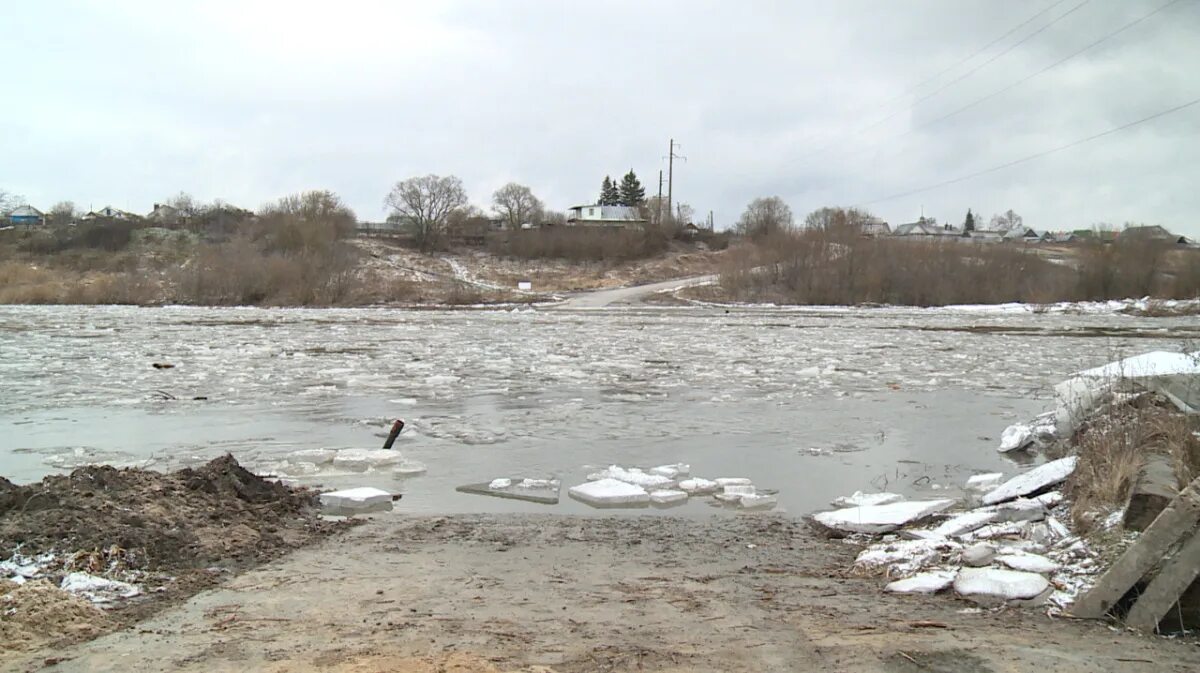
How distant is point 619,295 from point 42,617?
202ft

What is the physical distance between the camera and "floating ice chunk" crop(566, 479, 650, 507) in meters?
8.05

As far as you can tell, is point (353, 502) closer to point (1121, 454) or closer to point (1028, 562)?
point (1028, 562)

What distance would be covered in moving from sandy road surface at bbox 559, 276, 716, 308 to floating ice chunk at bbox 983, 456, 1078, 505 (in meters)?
47.0

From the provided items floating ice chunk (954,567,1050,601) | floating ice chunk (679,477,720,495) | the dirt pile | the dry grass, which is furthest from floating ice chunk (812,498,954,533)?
the dirt pile

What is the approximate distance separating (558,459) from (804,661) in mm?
6171

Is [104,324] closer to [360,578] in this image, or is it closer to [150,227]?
[360,578]

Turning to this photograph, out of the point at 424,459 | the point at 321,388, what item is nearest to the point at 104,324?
the point at 321,388

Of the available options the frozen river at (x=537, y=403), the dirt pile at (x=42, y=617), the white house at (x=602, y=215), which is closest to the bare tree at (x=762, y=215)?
the white house at (x=602, y=215)

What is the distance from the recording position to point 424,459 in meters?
9.82

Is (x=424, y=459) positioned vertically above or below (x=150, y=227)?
below

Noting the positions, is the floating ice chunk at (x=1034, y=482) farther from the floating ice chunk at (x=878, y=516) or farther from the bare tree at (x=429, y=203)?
the bare tree at (x=429, y=203)

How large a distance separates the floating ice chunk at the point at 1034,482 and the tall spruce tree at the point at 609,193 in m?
132

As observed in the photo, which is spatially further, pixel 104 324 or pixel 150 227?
pixel 150 227

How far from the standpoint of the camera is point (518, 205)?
107m
